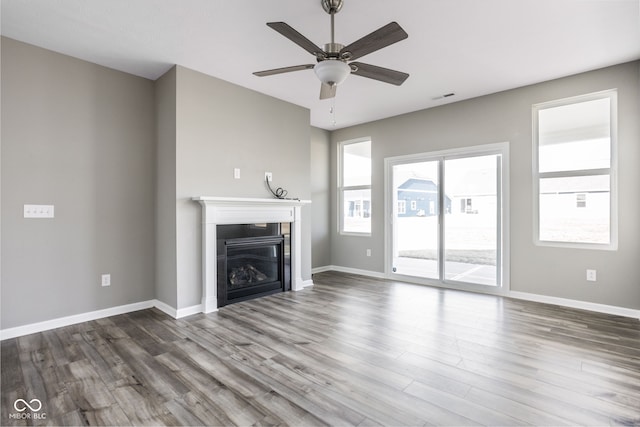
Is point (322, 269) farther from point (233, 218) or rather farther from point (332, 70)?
point (332, 70)

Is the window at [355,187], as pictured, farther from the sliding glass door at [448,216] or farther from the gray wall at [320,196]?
the sliding glass door at [448,216]

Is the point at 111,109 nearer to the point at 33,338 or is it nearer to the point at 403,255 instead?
the point at 33,338

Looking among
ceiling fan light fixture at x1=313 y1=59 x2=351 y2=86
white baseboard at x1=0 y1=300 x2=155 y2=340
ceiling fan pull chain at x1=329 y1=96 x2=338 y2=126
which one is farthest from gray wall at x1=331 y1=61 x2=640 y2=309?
white baseboard at x1=0 y1=300 x2=155 y2=340

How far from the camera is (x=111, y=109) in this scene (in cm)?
349

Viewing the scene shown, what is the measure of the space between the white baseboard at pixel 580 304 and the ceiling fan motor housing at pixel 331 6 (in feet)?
13.2

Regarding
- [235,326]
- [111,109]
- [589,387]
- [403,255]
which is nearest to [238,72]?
[111,109]

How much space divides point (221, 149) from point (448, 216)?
11.3 feet

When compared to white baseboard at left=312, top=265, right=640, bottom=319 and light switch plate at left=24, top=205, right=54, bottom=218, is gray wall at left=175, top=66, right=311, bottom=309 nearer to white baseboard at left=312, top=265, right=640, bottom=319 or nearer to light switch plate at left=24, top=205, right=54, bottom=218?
light switch plate at left=24, top=205, right=54, bottom=218

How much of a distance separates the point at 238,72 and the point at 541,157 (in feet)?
12.9

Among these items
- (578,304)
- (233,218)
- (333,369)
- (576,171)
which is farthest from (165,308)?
(576,171)

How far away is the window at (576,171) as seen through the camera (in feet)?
11.6

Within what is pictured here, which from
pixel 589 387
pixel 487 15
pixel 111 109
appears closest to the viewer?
pixel 589 387

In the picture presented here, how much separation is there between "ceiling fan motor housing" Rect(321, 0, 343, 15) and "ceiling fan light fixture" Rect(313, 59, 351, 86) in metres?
0.56

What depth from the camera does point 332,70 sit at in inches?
85.0
